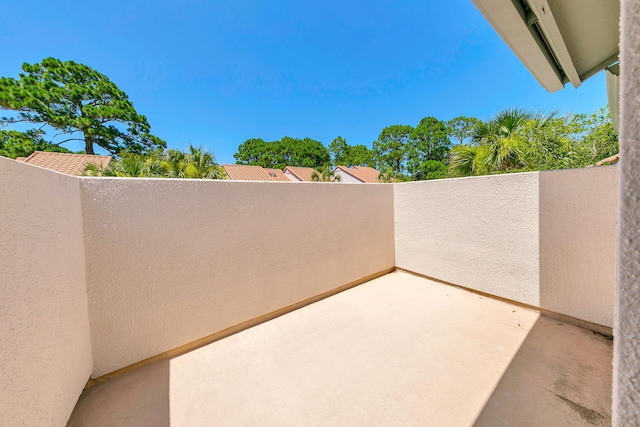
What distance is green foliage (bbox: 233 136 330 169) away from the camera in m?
30.7

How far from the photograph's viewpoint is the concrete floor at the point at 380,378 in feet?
5.78

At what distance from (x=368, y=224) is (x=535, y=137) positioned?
502cm

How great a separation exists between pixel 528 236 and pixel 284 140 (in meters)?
31.5

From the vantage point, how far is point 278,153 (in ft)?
101

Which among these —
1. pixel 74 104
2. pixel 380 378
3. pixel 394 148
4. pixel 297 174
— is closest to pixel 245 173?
pixel 297 174

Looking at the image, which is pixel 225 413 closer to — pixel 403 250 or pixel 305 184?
pixel 305 184

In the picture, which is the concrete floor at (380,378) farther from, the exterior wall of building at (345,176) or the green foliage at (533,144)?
the exterior wall of building at (345,176)

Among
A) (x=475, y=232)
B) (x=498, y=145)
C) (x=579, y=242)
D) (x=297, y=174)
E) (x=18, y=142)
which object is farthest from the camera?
(x=297, y=174)

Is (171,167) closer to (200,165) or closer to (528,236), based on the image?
(200,165)

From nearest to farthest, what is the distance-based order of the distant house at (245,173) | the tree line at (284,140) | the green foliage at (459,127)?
the tree line at (284,140), the distant house at (245,173), the green foliage at (459,127)

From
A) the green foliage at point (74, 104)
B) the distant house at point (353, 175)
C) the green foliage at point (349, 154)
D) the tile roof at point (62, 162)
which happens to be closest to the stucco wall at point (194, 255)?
the tile roof at point (62, 162)

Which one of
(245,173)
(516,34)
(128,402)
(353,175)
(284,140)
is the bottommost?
(128,402)

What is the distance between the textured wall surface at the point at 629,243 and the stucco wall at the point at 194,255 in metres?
2.83

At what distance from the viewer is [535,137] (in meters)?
5.59
